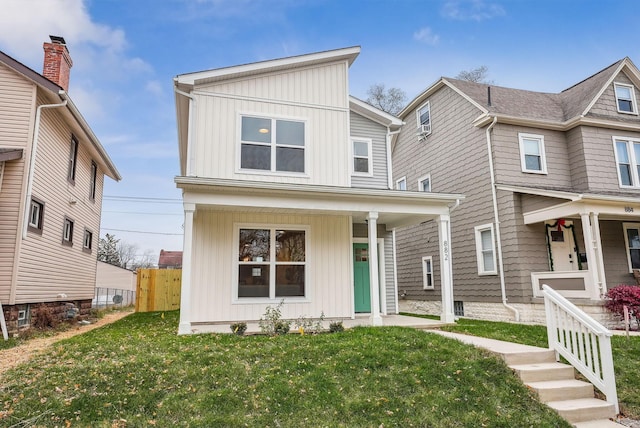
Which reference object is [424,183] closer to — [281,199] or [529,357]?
[281,199]

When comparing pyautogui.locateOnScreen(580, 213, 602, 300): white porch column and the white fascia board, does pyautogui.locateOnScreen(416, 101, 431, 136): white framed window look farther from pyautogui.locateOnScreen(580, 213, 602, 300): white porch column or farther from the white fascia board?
pyautogui.locateOnScreen(580, 213, 602, 300): white porch column

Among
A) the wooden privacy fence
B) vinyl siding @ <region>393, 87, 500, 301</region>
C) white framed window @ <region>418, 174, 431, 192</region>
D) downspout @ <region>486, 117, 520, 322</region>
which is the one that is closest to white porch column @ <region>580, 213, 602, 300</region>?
downspout @ <region>486, 117, 520, 322</region>

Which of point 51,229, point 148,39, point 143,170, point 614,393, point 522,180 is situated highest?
point 148,39

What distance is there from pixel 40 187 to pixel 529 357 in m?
11.3

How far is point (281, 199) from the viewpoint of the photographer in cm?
880

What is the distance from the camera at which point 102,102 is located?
2008 cm

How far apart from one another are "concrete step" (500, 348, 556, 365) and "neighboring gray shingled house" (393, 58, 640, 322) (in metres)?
5.21

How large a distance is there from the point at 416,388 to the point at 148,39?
60.6 ft

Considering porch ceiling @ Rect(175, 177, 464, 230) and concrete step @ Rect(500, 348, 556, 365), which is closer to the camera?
concrete step @ Rect(500, 348, 556, 365)

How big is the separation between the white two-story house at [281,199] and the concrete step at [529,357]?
340 centimetres

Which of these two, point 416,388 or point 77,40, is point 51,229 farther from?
point 416,388

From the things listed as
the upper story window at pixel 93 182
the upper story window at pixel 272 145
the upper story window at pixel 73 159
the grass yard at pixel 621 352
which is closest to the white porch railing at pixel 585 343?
the grass yard at pixel 621 352

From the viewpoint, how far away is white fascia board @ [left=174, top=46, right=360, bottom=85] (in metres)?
9.80

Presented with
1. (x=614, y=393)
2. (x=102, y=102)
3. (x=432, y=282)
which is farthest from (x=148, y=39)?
(x=614, y=393)
